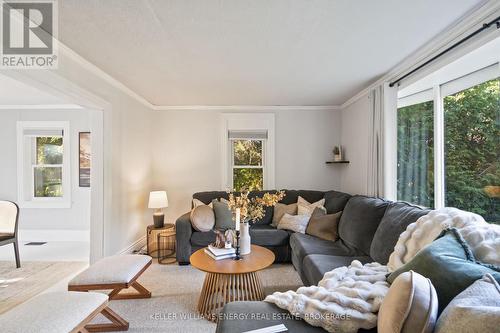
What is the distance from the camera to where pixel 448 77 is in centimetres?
242

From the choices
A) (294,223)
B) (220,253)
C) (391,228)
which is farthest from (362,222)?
(220,253)

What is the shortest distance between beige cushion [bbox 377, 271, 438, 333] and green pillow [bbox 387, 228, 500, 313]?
15 centimetres

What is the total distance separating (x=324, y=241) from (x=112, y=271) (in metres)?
2.22

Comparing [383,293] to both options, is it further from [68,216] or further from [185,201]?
[68,216]

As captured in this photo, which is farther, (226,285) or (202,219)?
(202,219)

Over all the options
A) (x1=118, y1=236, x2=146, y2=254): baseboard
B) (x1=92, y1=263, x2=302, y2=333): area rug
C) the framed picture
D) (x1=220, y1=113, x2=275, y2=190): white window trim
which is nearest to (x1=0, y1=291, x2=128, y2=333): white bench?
(x1=92, y1=263, x2=302, y2=333): area rug

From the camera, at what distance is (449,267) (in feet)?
3.65

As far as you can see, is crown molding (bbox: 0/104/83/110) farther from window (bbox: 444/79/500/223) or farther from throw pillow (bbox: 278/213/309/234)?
window (bbox: 444/79/500/223)

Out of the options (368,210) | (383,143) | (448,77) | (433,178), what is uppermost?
(448,77)

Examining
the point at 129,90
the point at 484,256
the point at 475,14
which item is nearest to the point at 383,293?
the point at 484,256

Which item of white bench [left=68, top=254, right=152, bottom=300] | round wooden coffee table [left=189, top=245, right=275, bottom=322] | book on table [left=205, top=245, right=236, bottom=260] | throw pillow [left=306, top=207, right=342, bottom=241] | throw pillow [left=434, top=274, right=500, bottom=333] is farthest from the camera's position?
throw pillow [left=306, top=207, right=342, bottom=241]

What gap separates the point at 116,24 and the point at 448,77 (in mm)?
2992

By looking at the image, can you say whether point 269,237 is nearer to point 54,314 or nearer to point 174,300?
point 174,300

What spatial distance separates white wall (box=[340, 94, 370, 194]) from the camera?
11.6ft
